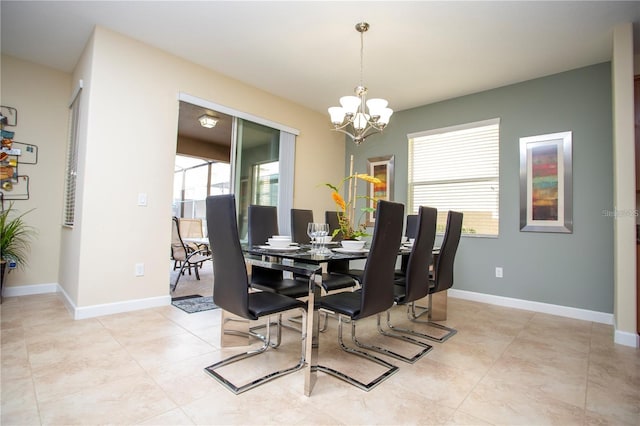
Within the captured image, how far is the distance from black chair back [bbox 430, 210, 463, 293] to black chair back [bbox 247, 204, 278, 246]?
150 cm

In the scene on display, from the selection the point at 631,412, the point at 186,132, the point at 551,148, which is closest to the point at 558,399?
the point at 631,412

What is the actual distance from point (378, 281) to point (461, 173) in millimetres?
2974

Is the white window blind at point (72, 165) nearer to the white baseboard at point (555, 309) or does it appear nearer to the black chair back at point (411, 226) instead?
the black chair back at point (411, 226)

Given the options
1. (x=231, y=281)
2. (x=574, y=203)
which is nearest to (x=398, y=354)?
(x=231, y=281)

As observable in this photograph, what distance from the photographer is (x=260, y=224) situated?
2.90 m

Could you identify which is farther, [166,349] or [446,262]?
[446,262]

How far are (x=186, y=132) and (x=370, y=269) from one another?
545 cm

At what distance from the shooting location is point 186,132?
236 inches

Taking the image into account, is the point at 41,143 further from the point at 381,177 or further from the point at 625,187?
the point at 625,187

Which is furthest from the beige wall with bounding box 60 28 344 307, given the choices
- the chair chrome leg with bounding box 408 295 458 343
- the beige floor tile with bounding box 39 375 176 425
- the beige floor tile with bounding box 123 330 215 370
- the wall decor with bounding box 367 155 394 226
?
the wall decor with bounding box 367 155 394 226

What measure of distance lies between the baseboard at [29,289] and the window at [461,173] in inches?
179

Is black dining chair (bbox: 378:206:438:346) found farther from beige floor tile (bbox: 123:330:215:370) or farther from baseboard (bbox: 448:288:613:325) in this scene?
baseboard (bbox: 448:288:613:325)

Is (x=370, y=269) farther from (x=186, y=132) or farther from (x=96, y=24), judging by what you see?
(x=186, y=132)

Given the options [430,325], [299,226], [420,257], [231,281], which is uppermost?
[299,226]
